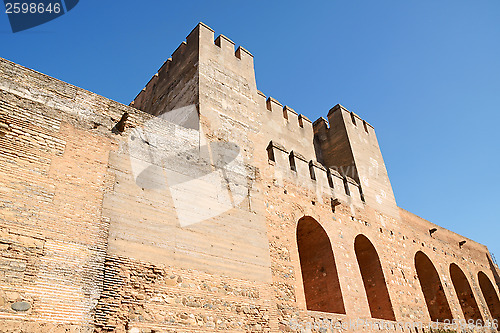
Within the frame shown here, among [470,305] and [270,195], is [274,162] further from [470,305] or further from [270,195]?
[470,305]

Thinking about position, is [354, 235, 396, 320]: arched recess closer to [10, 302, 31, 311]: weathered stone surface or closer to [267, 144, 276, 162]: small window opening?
[267, 144, 276, 162]: small window opening

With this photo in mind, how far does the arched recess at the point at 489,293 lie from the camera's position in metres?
15.4

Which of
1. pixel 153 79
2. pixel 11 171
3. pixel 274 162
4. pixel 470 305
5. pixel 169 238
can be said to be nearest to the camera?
pixel 11 171

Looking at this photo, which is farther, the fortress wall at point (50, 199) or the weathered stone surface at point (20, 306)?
the fortress wall at point (50, 199)

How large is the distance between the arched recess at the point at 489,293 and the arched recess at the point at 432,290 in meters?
4.40

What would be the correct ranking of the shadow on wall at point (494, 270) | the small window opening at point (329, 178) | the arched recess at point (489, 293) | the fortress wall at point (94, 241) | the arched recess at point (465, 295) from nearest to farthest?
the fortress wall at point (94, 241) < the small window opening at point (329, 178) < the arched recess at point (465, 295) < the arched recess at point (489, 293) < the shadow on wall at point (494, 270)

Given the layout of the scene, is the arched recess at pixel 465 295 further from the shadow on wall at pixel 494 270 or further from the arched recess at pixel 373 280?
the arched recess at pixel 373 280

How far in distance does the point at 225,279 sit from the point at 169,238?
48.7 inches

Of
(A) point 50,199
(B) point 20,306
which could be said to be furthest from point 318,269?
(B) point 20,306

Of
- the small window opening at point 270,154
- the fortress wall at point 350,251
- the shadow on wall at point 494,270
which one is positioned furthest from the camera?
the shadow on wall at point 494,270

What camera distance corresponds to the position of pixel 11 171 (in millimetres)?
5504

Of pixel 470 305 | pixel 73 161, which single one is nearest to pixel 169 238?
pixel 73 161

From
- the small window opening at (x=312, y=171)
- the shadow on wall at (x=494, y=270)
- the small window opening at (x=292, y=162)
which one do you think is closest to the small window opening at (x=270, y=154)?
the small window opening at (x=292, y=162)

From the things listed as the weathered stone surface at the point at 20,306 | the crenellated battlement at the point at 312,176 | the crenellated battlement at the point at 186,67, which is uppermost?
the crenellated battlement at the point at 186,67
